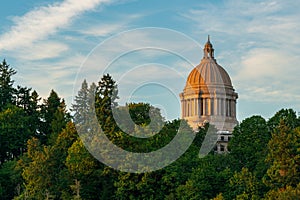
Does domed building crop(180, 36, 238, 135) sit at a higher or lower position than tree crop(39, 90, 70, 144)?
higher

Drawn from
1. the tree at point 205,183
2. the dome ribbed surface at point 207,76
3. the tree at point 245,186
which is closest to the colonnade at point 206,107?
the dome ribbed surface at point 207,76

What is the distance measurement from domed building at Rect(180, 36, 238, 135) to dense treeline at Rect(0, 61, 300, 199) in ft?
80.2

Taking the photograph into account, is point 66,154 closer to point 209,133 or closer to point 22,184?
point 22,184

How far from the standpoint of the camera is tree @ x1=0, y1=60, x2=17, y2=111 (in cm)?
7022

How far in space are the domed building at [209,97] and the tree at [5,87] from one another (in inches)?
870

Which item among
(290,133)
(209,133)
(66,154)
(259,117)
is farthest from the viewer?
(209,133)

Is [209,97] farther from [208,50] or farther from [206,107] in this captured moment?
[208,50]

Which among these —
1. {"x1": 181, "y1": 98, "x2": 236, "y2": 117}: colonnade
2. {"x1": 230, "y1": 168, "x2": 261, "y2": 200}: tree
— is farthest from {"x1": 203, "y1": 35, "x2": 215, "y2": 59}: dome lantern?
{"x1": 230, "y1": 168, "x2": 261, "y2": 200}: tree

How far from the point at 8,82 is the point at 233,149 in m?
24.2

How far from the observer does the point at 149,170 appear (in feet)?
167

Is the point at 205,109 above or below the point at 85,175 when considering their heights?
above

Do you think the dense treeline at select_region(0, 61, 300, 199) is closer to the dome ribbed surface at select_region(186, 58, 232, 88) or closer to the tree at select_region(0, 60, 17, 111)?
the tree at select_region(0, 60, 17, 111)

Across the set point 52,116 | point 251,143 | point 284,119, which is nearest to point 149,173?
point 251,143

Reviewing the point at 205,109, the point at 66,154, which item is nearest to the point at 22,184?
the point at 66,154
